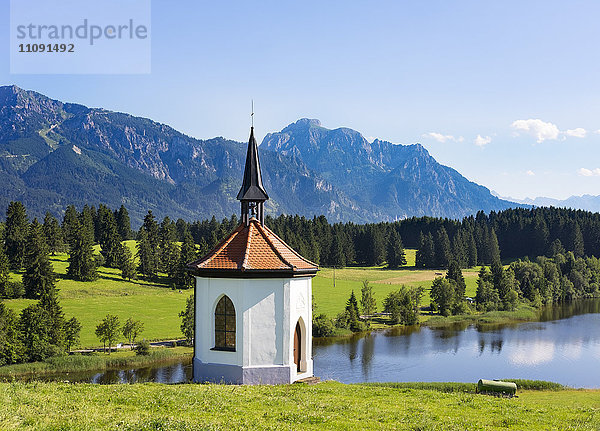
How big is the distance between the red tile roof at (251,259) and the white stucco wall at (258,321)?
376 mm

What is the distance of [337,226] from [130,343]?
102 m

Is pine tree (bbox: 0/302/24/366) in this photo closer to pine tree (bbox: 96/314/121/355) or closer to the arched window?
pine tree (bbox: 96/314/121/355)

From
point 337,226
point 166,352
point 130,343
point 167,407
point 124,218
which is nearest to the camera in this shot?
point 167,407

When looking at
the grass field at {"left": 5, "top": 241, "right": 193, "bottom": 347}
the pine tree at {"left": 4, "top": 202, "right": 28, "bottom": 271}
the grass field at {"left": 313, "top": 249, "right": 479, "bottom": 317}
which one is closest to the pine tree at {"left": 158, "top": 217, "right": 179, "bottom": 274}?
the grass field at {"left": 5, "top": 241, "right": 193, "bottom": 347}

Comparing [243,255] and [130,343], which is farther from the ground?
[243,255]

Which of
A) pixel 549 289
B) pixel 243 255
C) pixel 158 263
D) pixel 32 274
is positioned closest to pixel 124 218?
pixel 158 263

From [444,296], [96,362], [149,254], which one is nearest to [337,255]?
[444,296]

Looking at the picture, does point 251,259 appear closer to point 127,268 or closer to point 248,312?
point 248,312

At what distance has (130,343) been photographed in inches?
2694

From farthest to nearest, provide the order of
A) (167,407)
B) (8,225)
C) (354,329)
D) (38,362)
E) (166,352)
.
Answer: (8,225) → (354,329) → (166,352) → (38,362) → (167,407)

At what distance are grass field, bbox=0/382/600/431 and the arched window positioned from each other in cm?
281

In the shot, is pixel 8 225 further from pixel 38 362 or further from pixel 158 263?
pixel 38 362

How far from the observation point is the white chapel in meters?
21.2

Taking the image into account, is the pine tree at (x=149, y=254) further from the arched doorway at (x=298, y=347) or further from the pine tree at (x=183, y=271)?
the arched doorway at (x=298, y=347)
